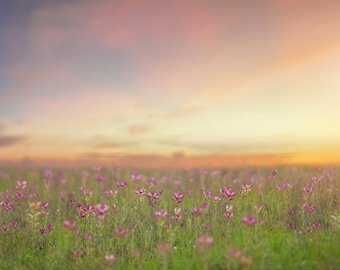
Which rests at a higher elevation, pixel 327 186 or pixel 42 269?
pixel 327 186

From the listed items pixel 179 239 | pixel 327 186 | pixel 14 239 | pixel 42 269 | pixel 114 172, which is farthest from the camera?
pixel 114 172

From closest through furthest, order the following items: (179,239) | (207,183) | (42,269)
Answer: (42,269), (179,239), (207,183)

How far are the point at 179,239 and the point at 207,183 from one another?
755 cm

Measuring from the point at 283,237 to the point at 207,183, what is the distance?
28.1 feet

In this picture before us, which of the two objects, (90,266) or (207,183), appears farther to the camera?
(207,183)

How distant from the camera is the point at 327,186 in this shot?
11.7m

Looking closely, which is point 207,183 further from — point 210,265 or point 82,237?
point 210,265

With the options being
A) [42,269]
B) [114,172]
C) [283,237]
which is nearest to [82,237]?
[42,269]

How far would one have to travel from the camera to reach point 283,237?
7129 millimetres

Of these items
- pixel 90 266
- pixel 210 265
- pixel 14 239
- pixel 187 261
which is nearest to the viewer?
pixel 210 265

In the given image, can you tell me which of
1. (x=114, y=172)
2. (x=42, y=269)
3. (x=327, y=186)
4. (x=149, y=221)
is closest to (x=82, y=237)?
(x=42, y=269)

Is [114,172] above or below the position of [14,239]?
above

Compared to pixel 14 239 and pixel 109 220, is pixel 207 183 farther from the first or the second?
pixel 14 239

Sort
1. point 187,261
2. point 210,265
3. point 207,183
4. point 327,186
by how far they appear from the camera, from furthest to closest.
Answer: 1. point 207,183
2. point 327,186
3. point 187,261
4. point 210,265
